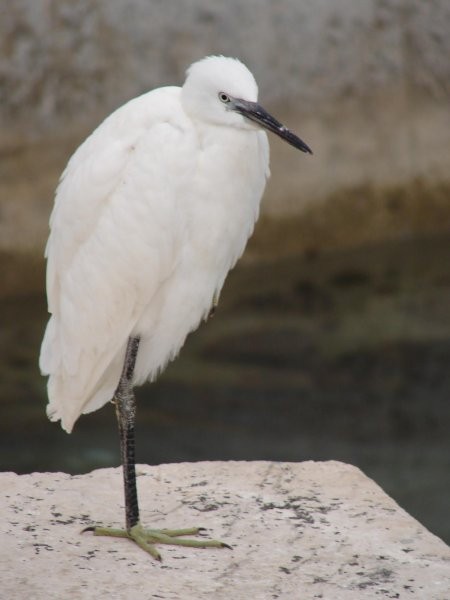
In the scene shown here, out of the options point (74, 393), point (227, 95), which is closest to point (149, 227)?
point (227, 95)

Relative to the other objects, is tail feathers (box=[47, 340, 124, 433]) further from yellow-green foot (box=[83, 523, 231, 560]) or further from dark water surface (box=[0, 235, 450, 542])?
dark water surface (box=[0, 235, 450, 542])

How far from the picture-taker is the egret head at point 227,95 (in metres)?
2.67

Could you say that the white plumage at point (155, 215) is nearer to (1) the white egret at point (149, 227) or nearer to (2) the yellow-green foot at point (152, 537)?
(1) the white egret at point (149, 227)

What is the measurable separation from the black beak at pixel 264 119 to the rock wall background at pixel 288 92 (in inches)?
149

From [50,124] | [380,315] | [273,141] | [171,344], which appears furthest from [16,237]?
[171,344]

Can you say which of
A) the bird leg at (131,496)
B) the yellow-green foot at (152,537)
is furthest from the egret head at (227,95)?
the yellow-green foot at (152,537)

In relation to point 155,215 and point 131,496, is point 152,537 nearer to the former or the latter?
point 131,496

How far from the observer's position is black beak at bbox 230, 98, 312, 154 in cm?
264

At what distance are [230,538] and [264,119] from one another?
39.0 inches

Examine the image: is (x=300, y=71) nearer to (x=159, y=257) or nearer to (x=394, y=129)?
(x=394, y=129)

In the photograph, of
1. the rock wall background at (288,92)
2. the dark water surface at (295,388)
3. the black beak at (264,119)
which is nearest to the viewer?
the black beak at (264,119)

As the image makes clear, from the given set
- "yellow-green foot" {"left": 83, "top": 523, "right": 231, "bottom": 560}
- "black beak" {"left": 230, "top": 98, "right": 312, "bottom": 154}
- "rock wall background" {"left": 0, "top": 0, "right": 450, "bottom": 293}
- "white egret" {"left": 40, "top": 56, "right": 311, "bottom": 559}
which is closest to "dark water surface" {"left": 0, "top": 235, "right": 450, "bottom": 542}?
"rock wall background" {"left": 0, "top": 0, "right": 450, "bottom": 293}

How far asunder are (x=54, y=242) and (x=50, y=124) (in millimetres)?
3631

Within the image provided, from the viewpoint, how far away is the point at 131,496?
9.54 feet
